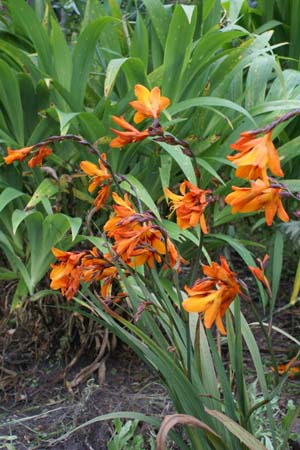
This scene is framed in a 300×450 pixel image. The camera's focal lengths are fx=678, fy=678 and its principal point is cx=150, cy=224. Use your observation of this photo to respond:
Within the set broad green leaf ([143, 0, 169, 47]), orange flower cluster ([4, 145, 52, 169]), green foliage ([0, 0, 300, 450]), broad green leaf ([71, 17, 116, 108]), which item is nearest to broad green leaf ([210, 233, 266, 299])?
green foliage ([0, 0, 300, 450])

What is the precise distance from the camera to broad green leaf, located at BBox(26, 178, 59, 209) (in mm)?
2006

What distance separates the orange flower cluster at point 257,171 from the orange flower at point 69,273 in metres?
0.37

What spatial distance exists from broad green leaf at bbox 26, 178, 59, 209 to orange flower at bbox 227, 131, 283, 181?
3.54ft

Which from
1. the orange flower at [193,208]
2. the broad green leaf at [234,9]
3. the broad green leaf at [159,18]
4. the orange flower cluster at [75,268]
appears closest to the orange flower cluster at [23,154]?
the orange flower cluster at [75,268]

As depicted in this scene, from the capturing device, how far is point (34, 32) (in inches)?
87.0

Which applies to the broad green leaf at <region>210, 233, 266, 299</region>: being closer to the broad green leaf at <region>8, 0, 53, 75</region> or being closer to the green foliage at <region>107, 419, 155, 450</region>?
the green foliage at <region>107, 419, 155, 450</region>

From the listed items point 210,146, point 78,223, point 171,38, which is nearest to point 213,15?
point 171,38

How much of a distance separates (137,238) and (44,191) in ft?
2.94

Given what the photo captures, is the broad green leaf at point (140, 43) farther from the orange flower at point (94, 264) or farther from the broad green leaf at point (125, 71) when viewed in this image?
the orange flower at point (94, 264)

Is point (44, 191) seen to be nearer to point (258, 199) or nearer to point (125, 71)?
point (125, 71)

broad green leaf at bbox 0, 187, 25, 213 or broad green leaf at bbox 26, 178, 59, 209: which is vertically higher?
broad green leaf at bbox 0, 187, 25, 213

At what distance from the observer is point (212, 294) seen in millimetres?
1112

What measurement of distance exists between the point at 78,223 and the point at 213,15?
1.10 metres

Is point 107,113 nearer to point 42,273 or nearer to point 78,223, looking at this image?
point 78,223
